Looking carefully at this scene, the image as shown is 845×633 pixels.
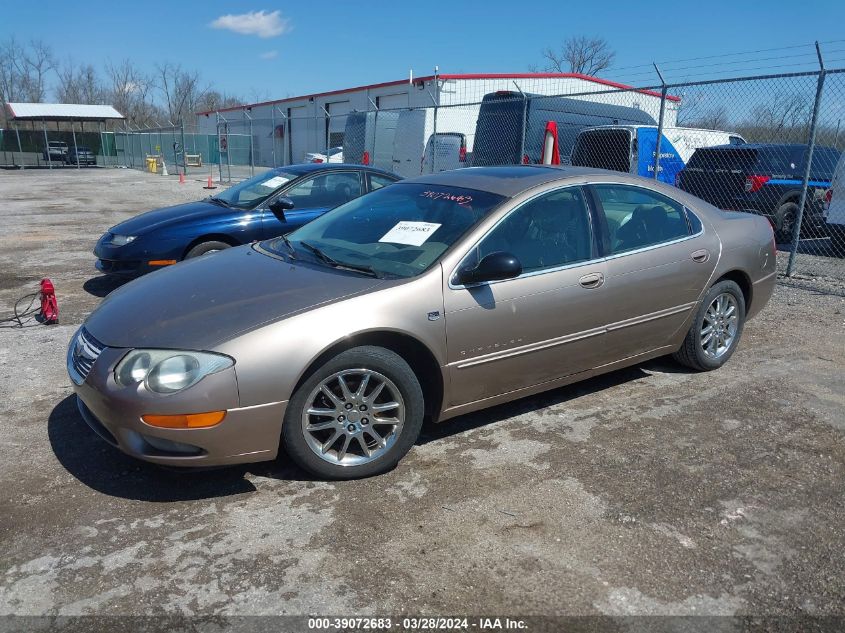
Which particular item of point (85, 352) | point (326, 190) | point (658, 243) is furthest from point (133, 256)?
→ point (658, 243)

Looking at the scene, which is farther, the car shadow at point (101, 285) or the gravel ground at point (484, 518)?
the car shadow at point (101, 285)

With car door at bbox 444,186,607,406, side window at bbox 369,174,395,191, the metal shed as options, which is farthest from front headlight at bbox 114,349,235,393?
the metal shed

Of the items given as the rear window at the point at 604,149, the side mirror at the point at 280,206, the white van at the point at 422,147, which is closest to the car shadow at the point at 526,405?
the side mirror at the point at 280,206

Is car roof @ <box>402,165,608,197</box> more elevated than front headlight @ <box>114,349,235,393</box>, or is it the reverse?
car roof @ <box>402,165,608,197</box>

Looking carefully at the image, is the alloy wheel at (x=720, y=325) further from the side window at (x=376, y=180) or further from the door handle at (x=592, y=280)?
the side window at (x=376, y=180)

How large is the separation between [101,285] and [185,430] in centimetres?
534

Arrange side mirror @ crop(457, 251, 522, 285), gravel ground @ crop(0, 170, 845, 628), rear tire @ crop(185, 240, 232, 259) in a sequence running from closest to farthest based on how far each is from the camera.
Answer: gravel ground @ crop(0, 170, 845, 628) → side mirror @ crop(457, 251, 522, 285) → rear tire @ crop(185, 240, 232, 259)

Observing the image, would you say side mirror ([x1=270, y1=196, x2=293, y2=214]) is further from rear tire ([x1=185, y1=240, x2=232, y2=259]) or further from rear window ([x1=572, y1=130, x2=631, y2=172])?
rear window ([x1=572, y1=130, x2=631, y2=172])

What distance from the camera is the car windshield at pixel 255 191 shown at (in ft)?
24.0

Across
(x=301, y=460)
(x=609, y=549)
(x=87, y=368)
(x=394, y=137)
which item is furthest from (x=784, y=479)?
(x=394, y=137)

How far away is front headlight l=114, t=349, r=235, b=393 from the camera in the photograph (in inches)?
114

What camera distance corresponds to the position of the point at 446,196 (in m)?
4.08

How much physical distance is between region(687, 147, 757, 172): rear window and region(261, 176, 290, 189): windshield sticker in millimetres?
7073

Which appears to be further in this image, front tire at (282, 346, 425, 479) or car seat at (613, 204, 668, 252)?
car seat at (613, 204, 668, 252)
